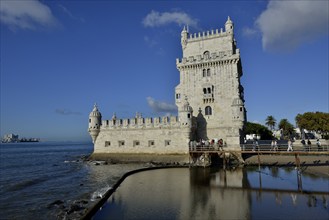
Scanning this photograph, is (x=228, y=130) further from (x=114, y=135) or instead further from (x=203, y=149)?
(x=114, y=135)

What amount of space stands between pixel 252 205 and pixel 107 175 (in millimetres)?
15127

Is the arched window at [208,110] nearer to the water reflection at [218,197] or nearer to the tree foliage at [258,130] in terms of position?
the water reflection at [218,197]

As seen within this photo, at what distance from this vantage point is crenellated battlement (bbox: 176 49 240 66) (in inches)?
1324

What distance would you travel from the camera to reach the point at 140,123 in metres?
35.8

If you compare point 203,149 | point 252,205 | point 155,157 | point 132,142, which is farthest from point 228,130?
point 252,205

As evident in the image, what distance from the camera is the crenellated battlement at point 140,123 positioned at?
3375cm

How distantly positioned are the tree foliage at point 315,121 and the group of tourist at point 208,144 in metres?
27.9

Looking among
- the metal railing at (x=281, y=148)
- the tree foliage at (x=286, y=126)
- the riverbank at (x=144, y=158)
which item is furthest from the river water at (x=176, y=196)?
the tree foliage at (x=286, y=126)

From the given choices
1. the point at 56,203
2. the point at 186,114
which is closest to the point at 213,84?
the point at 186,114

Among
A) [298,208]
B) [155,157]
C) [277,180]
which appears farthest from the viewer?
[155,157]

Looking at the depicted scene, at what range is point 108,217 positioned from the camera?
13.0 meters

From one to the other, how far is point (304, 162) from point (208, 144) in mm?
10557

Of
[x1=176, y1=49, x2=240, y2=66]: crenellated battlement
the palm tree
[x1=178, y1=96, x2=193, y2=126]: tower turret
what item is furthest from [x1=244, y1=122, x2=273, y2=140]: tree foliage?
[x1=178, y1=96, x2=193, y2=126]: tower turret

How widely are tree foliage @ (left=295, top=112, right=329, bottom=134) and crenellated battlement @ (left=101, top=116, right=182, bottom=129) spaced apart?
3154cm
